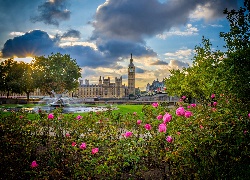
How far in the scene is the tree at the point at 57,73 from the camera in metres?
54.6

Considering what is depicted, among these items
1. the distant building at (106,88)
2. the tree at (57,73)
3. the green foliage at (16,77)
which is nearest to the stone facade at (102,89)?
the distant building at (106,88)

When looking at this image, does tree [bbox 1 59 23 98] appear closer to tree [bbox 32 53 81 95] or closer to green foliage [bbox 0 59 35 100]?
green foliage [bbox 0 59 35 100]

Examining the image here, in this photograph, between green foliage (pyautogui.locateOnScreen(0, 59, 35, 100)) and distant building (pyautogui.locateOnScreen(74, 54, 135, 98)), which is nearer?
green foliage (pyautogui.locateOnScreen(0, 59, 35, 100))

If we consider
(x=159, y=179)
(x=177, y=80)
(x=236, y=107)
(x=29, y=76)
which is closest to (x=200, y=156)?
(x=159, y=179)

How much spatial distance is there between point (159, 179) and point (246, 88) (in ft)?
11.2

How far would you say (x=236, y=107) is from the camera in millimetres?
5379

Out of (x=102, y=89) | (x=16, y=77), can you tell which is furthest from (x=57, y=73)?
(x=102, y=89)

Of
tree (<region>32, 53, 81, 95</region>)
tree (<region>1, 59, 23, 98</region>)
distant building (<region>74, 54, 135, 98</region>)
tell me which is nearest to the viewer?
tree (<region>32, 53, 81, 95</region>)

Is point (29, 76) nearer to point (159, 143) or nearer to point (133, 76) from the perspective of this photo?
point (159, 143)

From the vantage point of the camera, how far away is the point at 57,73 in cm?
5459

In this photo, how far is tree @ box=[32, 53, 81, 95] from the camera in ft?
179

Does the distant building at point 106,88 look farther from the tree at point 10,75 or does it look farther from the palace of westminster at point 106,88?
the tree at point 10,75

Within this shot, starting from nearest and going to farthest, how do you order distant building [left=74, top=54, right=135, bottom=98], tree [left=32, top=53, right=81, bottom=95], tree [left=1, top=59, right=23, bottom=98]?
tree [left=32, top=53, right=81, bottom=95] → tree [left=1, top=59, right=23, bottom=98] → distant building [left=74, top=54, right=135, bottom=98]

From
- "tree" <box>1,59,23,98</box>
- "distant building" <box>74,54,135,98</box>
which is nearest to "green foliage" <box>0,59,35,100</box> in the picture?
"tree" <box>1,59,23,98</box>
